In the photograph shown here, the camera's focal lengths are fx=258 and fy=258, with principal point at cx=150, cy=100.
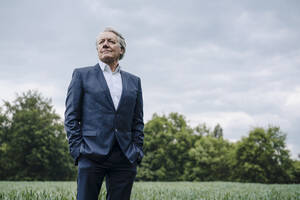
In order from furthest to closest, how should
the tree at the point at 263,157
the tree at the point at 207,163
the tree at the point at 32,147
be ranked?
the tree at the point at 207,163, the tree at the point at 263,157, the tree at the point at 32,147

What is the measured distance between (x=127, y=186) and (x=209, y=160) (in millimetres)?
47714

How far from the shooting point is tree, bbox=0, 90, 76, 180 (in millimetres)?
39844

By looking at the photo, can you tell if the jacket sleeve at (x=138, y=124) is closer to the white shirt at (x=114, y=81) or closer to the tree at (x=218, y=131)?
the white shirt at (x=114, y=81)

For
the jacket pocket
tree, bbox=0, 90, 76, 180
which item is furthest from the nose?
tree, bbox=0, 90, 76, 180

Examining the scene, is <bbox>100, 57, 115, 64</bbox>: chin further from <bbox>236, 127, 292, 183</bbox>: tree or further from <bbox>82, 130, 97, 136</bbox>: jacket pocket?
<bbox>236, 127, 292, 183</bbox>: tree

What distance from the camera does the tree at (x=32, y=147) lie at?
3984 cm

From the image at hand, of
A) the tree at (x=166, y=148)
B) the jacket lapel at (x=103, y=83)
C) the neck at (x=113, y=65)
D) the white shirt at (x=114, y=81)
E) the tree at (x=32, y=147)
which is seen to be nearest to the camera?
the jacket lapel at (x=103, y=83)

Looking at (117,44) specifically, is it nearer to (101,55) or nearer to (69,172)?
(101,55)

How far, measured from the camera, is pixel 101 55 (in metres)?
3.25

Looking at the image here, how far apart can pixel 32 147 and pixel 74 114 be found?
43.2m

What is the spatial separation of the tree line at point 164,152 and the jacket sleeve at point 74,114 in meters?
40.4

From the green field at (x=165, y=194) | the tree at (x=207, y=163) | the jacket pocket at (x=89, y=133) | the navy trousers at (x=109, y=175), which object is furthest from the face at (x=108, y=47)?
the tree at (x=207, y=163)

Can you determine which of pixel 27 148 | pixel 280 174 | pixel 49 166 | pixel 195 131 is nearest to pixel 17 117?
pixel 27 148

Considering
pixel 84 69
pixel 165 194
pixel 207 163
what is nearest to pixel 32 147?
pixel 207 163
